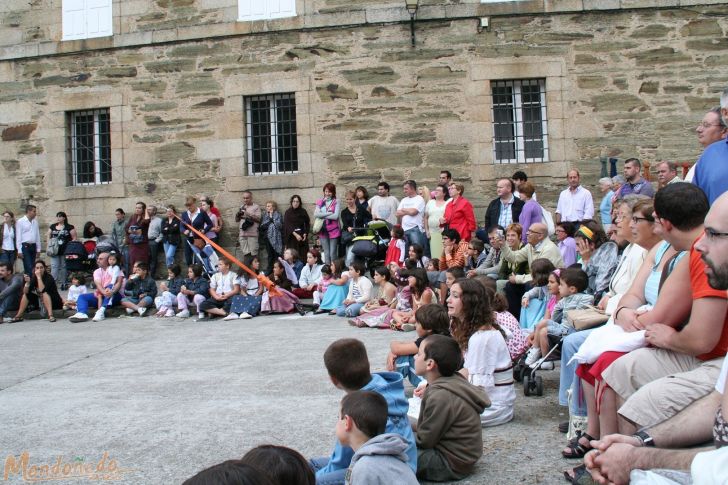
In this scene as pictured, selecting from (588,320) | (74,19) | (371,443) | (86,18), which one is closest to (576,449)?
(588,320)

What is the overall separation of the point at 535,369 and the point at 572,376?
0.89 metres

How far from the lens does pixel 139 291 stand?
12.3 metres

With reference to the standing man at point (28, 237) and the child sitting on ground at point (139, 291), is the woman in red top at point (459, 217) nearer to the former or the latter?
the child sitting on ground at point (139, 291)

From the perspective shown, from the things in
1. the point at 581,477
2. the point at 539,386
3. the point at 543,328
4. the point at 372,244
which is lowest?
the point at 581,477

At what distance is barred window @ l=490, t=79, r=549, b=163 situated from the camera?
495 inches

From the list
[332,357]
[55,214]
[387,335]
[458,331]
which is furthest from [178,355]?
[55,214]

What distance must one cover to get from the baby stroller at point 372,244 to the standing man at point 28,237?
6.30 meters

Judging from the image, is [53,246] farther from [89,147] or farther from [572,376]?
[572,376]

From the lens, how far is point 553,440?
4.37 m

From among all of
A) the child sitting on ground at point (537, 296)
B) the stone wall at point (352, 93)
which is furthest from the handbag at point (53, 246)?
the child sitting on ground at point (537, 296)

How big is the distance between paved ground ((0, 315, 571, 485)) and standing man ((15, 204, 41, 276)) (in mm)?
4629

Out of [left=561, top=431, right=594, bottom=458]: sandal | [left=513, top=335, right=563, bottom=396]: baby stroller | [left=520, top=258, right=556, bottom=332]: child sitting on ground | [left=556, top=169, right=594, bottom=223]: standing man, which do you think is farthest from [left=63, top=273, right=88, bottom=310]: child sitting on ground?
[left=561, top=431, right=594, bottom=458]: sandal

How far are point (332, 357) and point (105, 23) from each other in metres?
12.2

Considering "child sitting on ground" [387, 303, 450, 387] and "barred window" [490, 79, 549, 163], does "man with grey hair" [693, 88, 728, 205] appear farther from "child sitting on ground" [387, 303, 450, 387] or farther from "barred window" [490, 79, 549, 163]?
"barred window" [490, 79, 549, 163]
